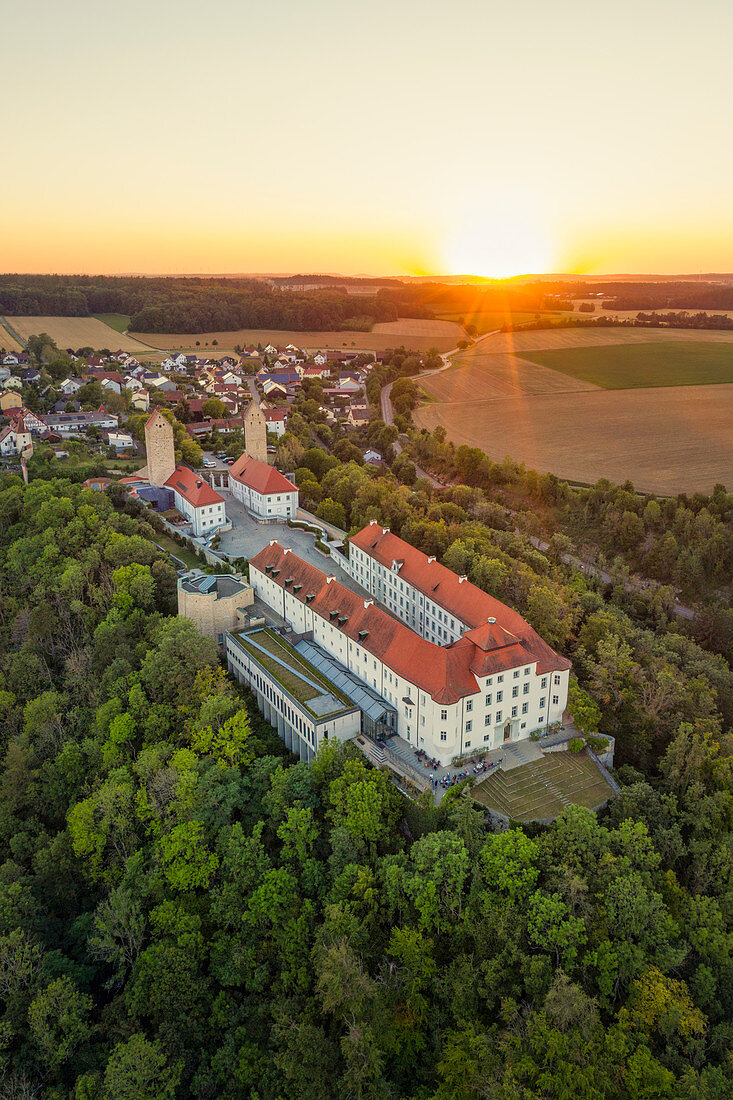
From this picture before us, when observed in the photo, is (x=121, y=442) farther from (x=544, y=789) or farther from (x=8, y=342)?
(x=8, y=342)

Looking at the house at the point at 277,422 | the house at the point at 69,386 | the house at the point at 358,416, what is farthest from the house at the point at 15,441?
the house at the point at 358,416

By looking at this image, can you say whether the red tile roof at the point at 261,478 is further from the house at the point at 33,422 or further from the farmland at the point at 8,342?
the farmland at the point at 8,342

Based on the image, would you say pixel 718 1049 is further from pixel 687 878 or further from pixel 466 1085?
pixel 466 1085

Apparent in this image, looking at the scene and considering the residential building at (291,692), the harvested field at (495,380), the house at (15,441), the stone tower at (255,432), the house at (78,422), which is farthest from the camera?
the harvested field at (495,380)

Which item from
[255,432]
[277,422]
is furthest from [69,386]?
[255,432]

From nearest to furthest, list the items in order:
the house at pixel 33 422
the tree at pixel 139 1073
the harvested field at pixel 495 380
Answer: the tree at pixel 139 1073 → the house at pixel 33 422 → the harvested field at pixel 495 380

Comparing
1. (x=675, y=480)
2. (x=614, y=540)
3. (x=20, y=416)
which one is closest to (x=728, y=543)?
(x=614, y=540)

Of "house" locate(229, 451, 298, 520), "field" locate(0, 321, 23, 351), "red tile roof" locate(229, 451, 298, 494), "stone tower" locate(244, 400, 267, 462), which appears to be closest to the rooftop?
"house" locate(229, 451, 298, 520)
